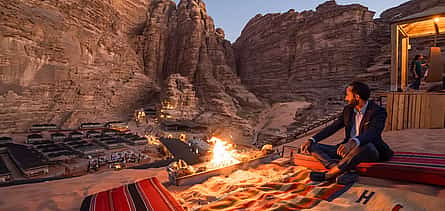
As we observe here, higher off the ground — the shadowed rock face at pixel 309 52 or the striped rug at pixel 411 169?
the shadowed rock face at pixel 309 52

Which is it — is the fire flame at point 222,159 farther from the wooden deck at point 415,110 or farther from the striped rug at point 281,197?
the wooden deck at point 415,110

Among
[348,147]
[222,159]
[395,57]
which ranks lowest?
[222,159]

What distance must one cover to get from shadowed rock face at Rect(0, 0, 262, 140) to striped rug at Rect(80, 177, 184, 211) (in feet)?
55.7

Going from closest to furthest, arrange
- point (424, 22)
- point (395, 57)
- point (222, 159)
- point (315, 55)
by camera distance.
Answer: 1. point (222, 159)
2. point (395, 57)
3. point (424, 22)
4. point (315, 55)

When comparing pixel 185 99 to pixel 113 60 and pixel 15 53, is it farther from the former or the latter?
pixel 15 53

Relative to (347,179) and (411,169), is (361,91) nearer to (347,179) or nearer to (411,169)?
(411,169)

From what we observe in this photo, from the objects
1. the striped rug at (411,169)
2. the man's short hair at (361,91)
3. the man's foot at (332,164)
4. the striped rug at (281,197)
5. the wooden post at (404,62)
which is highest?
the wooden post at (404,62)

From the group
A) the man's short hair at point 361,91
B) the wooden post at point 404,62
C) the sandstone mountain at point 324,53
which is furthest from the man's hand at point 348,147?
the sandstone mountain at point 324,53

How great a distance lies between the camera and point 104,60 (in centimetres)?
2484

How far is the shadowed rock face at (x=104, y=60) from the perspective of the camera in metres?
16.8

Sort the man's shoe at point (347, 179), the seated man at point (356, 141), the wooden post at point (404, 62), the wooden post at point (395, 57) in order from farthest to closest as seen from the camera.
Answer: the wooden post at point (404, 62)
the wooden post at point (395, 57)
the seated man at point (356, 141)
the man's shoe at point (347, 179)

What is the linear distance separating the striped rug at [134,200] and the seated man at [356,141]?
6.80 feet

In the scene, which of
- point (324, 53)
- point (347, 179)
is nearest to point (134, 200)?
point (347, 179)

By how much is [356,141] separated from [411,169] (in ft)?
2.02
